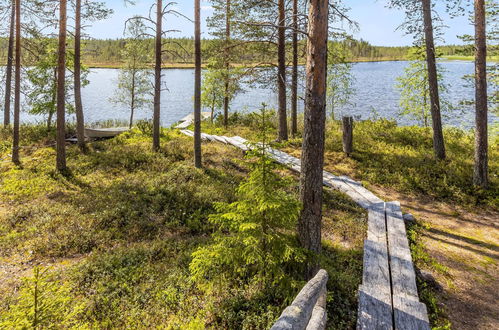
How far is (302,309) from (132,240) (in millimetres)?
5716

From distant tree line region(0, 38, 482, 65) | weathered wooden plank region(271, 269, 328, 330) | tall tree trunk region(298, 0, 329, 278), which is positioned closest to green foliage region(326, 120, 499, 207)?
distant tree line region(0, 38, 482, 65)

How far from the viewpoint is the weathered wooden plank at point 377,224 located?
23.6 feet

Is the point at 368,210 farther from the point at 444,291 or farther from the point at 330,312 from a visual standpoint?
the point at 330,312

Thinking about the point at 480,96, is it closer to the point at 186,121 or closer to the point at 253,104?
the point at 186,121

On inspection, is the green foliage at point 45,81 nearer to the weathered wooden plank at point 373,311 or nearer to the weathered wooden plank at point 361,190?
the weathered wooden plank at point 361,190

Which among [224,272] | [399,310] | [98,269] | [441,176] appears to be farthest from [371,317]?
[441,176]

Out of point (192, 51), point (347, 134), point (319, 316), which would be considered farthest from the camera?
point (192, 51)

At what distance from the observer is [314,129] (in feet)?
17.0

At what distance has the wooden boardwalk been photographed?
4598 millimetres

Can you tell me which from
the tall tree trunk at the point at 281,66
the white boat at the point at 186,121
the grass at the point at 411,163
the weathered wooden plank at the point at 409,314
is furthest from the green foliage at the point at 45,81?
the weathered wooden plank at the point at 409,314

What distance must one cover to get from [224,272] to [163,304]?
1.23 metres

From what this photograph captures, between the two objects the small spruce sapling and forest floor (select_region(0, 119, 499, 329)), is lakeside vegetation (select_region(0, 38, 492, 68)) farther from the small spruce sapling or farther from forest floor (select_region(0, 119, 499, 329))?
the small spruce sapling

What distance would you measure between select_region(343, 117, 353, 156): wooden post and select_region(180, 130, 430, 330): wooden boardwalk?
454 cm

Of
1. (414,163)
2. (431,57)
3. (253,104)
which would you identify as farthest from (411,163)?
(253,104)
